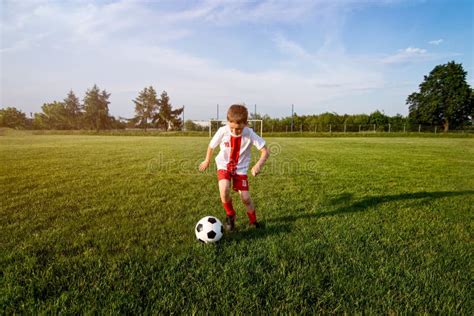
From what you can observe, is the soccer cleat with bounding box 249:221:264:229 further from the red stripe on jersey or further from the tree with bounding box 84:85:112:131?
the tree with bounding box 84:85:112:131

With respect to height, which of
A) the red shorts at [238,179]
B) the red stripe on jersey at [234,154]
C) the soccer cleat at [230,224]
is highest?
the red stripe on jersey at [234,154]

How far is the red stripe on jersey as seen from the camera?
3.42m

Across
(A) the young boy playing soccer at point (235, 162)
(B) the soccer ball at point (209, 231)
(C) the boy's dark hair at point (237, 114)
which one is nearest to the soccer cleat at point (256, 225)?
(A) the young boy playing soccer at point (235, 162)

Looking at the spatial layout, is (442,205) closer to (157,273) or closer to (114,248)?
(157,273)

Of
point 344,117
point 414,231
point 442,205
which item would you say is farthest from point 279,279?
point 344,117

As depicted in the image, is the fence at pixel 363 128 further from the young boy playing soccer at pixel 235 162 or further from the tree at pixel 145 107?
the young boy playing soccer at pixel 235 162

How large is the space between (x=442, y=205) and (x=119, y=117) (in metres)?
65.5

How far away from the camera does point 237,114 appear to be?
322cm

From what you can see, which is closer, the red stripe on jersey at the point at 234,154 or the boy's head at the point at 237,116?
the boy's head at the point at 237,116

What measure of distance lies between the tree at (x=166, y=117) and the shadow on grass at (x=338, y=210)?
59880mm

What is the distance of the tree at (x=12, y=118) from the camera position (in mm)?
42409

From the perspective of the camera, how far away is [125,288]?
80.0 inches

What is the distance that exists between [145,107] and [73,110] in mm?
15200

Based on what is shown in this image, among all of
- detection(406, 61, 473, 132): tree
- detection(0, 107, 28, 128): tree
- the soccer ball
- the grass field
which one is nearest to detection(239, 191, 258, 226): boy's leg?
the grass field
